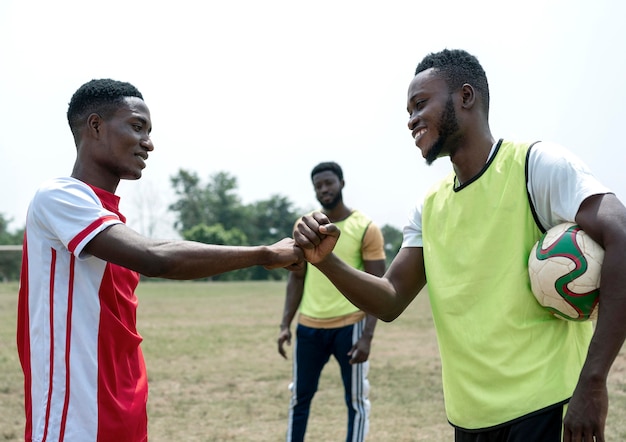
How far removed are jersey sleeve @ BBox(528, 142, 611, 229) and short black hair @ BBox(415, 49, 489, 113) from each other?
0.49 metres

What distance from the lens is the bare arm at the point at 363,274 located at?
318 centimetres

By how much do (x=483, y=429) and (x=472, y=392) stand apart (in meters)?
0.15

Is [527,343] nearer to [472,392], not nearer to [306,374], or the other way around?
[472,392]

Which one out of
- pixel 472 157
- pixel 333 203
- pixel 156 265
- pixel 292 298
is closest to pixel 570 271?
pixel 472 157

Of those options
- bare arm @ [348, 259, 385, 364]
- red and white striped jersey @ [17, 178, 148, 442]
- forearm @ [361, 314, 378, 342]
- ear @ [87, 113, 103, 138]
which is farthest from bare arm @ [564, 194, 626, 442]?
forearm @ [361, 314, 378, 342]

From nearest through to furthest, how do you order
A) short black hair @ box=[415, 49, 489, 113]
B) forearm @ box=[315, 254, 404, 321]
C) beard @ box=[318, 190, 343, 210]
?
short black hair @ box=[415, 49, 489, 113]
forearm @ box=[315, 254, 404, 321]
beard @ box=[318, 190, 343, 210]

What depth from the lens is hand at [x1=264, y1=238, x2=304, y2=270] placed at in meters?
3.06

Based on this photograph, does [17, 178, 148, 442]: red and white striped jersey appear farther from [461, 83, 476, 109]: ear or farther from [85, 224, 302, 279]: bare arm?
[461, 83, 476, 109]: ear

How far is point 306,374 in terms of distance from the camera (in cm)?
617

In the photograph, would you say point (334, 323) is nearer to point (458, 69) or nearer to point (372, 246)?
point (372, 246)

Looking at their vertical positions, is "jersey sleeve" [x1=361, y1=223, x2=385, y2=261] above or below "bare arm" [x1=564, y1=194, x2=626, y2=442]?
above

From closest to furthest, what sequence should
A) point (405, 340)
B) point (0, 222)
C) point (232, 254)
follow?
point (232, 254) < point (405, 340) < point (0, 222)

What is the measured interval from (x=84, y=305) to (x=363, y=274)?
1.29 m

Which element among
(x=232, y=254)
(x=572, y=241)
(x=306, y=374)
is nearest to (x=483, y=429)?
(x=572, y=241)
